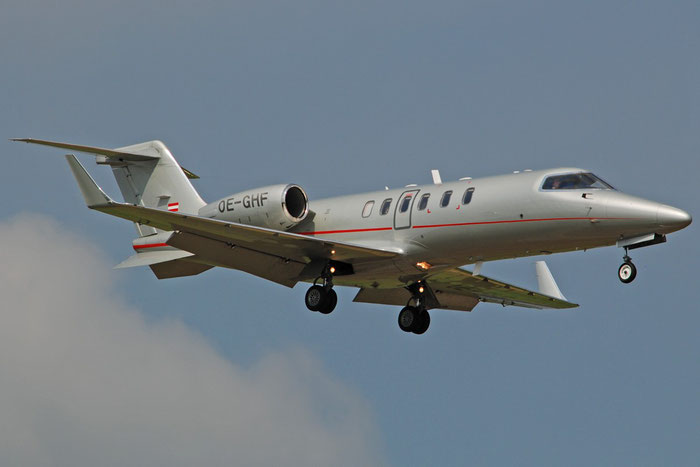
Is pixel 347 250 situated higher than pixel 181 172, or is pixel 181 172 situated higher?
pixel 181 172

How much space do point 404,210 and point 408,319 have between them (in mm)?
3790

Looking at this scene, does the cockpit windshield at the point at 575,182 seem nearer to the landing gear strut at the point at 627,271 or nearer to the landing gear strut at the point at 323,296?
the landing gear strut at the point at 627,271

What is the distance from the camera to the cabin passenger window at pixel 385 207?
25.6 metres

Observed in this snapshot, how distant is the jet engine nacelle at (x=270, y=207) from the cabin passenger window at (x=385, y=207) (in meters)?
1.96

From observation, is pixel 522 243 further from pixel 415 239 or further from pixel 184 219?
pixel 184 219

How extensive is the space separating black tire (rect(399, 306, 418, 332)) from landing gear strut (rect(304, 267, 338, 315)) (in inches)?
105

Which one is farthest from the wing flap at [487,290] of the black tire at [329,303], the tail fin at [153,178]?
the tail fin at [153,178]

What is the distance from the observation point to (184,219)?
80.8ft

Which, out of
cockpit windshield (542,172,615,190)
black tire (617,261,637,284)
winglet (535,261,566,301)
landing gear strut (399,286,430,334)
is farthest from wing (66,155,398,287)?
winglet (535,261,566,301)

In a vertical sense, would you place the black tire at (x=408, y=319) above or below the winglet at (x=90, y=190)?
below

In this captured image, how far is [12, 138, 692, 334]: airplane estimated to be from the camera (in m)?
23.0

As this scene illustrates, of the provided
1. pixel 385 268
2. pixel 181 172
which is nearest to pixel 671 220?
pixel 385 268

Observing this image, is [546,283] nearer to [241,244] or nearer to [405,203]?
[405,203]

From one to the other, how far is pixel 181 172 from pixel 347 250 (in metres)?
6.42
